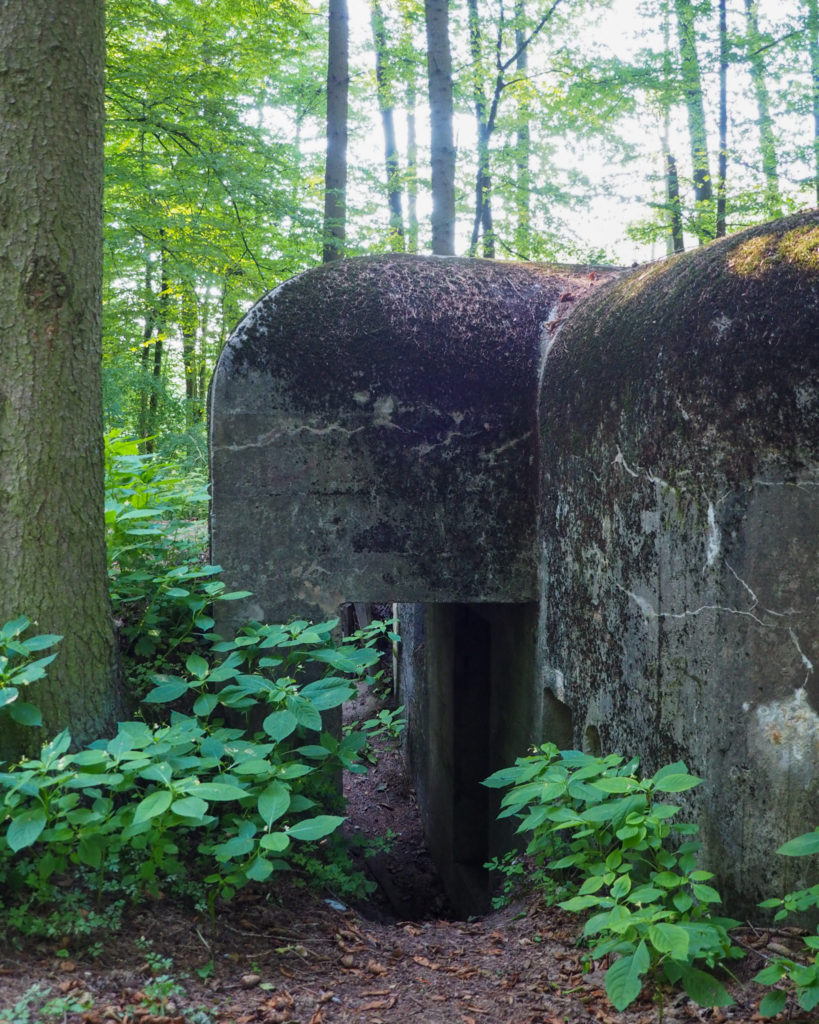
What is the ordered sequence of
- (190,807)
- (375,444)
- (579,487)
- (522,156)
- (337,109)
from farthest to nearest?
1. (522,156)
2. (337,109)
3. (375,444)
4. (579,487)
5. (190,807)

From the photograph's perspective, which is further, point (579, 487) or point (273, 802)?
point (579, 487)

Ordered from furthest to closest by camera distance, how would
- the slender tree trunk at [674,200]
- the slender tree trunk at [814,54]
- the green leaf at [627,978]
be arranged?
the slender tree trunk at [674,200] < the slender tree trunk at [814,54] < the green leaf at [627,978]

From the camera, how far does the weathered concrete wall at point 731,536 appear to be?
2758 mm

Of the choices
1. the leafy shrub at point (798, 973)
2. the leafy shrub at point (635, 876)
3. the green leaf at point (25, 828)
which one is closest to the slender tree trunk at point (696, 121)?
the leafy shrub at point (635, 876)

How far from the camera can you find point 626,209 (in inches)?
504

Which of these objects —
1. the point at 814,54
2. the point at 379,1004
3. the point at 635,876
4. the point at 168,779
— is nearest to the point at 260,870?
the point at 168,779

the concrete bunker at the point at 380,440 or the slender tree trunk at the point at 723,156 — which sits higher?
the slender tree trunk at the point at 723,156

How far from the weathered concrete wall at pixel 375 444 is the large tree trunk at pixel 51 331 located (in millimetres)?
1011

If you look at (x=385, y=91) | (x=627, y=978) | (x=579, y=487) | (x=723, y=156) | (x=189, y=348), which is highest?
(x=385, y=91)

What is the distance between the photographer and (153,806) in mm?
2625

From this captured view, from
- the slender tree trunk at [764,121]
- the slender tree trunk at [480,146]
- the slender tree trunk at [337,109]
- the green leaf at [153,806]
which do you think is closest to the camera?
the green leaf at [153,806]

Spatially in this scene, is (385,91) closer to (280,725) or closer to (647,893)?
(280,725)

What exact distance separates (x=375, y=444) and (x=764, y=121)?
964 cm

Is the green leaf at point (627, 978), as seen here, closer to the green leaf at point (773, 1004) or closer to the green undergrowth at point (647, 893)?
the green undergrowth at point (647, 893)
